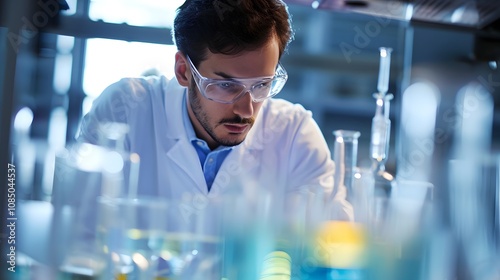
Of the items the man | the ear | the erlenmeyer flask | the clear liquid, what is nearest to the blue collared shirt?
the man

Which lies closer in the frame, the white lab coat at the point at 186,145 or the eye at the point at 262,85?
the eye at the point at 262,85

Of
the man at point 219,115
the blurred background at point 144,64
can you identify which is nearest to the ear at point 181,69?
the man at point 219,115

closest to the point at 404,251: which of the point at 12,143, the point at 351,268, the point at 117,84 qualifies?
the point at 351,268

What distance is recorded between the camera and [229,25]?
1574mm

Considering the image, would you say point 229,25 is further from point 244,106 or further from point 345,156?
point 345,156

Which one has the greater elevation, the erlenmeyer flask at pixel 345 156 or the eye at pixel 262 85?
the eye at pixel 262 85

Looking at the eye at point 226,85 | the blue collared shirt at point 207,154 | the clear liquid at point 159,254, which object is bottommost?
the clear liquid at point 159,254

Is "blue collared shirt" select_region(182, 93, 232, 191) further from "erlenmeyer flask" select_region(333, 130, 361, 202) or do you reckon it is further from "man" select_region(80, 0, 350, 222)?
"erlenmeyer flask" select_region(333, 130, 361, 202)

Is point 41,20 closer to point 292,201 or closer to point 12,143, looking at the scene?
point 12,143

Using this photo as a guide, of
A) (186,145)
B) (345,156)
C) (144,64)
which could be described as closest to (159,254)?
(345,156)

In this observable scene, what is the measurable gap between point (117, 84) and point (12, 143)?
53 cm

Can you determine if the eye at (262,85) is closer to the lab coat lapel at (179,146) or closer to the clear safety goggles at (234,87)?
the clear safety goggles at (234,87)

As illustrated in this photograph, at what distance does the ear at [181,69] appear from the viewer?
1651 millimetres

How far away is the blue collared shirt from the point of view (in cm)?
174
